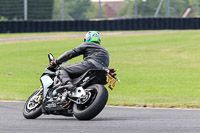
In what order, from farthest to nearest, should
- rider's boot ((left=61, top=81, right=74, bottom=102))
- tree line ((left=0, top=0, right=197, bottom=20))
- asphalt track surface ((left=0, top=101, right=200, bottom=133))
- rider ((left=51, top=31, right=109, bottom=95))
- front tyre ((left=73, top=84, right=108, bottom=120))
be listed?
tree line ((left=0, top=0, right=197, bottom=20)), rider ((left=51, top=31, right=109, bottom=95)), rider's boot ((left=61, top=81, right=74, bottom=102)), front tyre ((left=73, top=84, right=108, bottom=120)), asphalt track surface ((left=0, top=101, right=200, bottom=133))

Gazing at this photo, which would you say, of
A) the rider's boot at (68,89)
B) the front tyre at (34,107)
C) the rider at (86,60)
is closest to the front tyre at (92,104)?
the rider's boot at (68,89)

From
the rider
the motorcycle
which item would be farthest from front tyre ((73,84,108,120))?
the rider

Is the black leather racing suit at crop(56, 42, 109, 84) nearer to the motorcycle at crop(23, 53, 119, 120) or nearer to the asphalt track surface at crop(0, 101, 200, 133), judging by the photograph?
the motorcycle at crop(23, 53, 119, 120)

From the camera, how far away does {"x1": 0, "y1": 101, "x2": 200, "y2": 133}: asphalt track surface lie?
696 centimetres

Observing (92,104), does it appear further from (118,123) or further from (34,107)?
(34,107)

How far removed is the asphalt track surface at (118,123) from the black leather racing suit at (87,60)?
2.77 feet

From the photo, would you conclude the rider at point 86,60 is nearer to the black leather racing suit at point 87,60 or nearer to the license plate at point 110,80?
the black leather racing suit at point 87,60

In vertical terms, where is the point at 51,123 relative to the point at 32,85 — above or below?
above

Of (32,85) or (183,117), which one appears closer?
(183,117)

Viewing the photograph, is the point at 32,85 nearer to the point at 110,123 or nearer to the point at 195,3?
the point at 110,123

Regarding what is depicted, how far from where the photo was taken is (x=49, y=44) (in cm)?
2995

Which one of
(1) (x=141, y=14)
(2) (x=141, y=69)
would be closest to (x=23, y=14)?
(1) (x=141, y=14)

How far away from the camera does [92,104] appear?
25.4ft

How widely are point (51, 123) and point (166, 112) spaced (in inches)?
107
